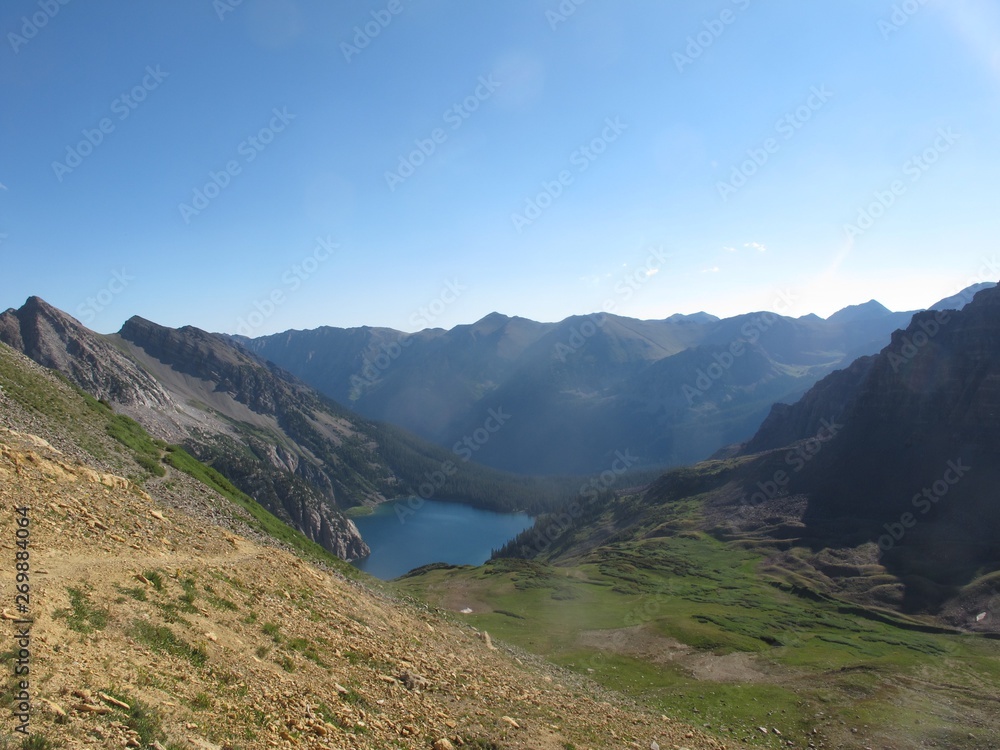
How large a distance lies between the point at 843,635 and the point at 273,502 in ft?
467

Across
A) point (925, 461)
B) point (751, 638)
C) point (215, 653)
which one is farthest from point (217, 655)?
point (925, 461)

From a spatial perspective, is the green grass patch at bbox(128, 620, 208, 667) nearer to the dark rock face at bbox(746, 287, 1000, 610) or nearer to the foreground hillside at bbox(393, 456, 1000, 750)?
the foreground hillside at bbox(393, 456, 1000, 750)

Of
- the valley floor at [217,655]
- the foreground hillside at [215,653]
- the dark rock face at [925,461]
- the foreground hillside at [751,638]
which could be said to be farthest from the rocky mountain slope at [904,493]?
the valley floor at [217,655]

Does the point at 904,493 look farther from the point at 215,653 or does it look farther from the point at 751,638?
the point at 215,653

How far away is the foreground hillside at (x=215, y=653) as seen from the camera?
12.6 meters

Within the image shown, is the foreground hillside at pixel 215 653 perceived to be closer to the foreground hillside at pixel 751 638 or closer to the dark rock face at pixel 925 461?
the foreground hillside at pixel 751 638

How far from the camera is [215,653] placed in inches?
650

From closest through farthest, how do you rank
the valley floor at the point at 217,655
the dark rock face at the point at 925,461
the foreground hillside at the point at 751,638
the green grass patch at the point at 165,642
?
the valley floor at the point at 217,655 < the green grass patch at the point at 165,642 < the foreground hillside at the point at 751,638 < the dark rock face at the point at 925,461

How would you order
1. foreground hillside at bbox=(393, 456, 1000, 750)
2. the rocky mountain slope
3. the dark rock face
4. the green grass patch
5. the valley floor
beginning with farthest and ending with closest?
the dark rock face → the rocky mountain slope → foreground hillside at bbox=(393, 456, 1000, 750) → the green grass patch → the valley floor

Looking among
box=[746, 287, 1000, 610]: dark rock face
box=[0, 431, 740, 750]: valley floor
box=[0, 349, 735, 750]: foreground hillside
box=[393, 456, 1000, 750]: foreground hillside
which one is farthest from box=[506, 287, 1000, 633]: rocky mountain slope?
box=[0, 431, 740, 750]: valley floor

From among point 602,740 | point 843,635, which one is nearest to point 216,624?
point 602,740

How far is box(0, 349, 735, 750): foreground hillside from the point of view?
1259 cm

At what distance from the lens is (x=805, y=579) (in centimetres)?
11375

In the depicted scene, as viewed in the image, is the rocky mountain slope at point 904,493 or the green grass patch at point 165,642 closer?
the green grass patch at point 165,642
